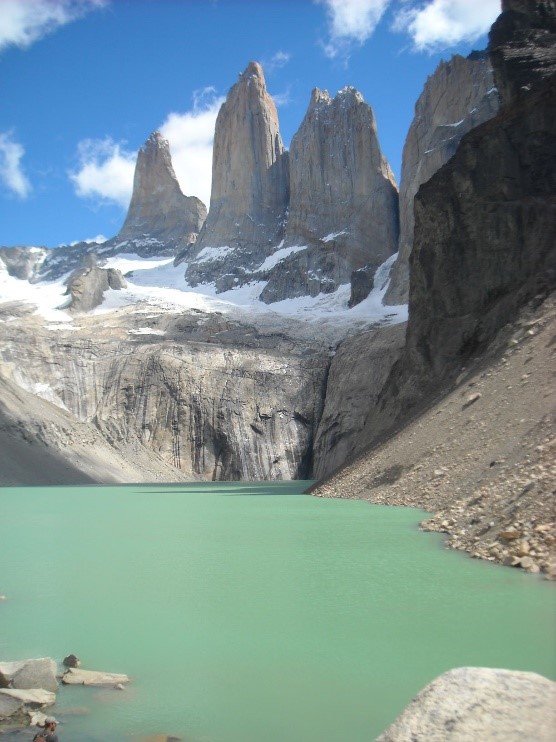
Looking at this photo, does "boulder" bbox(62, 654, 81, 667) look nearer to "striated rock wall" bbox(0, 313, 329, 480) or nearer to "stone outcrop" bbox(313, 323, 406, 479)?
"stone outcrop" bbox(313, 323, 406, 479)

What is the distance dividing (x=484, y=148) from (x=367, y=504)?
1883cm

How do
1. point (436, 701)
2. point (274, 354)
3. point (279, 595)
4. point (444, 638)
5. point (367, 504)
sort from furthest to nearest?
point (274, 354) → point (367, 504) → point (279, 595) → point (444, 638) → point (436, 701)

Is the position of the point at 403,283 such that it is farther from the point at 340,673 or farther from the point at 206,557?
the point at 340,673

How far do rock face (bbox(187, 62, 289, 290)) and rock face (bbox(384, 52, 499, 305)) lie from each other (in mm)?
29960

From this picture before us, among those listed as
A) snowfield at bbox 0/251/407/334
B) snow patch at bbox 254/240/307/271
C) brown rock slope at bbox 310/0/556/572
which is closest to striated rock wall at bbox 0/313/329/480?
snowfield at bbox 0/251/407/334

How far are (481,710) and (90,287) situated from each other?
3552 inches

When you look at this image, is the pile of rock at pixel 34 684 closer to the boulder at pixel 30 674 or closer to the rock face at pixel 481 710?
the boulder at pixel 30 674

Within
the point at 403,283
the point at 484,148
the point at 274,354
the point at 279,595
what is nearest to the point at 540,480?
the point at 279,595

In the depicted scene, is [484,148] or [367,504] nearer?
[367,504]

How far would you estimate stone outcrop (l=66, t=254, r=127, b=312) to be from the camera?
285ft

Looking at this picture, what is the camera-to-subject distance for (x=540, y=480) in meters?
12.8

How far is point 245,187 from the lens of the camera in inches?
4294

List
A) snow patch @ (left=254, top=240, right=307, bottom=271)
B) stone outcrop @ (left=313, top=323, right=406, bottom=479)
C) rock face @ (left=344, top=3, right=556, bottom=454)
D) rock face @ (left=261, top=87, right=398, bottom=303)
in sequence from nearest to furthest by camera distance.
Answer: rock face @ (left=344, top=3, right=556, bottom=454), stone outcrop @ (left=313, top=323, right=406, bottom=479), rock face @ (left=261, top=87, right=398, bottom=303), snow patch @ (left=254, top=240, right=307, bottom=271)

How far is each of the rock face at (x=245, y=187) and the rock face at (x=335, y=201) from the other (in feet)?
21.4
